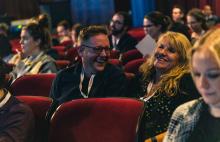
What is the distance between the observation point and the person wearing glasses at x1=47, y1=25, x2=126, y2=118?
119 inches

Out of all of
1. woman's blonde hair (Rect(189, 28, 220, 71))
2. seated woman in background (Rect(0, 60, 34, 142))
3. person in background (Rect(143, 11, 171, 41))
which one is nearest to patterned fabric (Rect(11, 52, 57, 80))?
person in background (Rect(143, 11, 171, 41))

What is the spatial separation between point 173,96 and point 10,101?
39.4 inches

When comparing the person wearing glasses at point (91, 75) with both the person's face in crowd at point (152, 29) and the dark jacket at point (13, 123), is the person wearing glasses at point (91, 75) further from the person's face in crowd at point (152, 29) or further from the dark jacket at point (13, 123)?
the person's face in crowd at point (152, 29)

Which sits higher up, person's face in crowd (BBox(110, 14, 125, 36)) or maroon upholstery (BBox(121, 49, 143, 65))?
person's face in crowd (BBox(110, 14, 125, 36))

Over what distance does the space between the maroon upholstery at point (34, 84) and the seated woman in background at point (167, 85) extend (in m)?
0.94

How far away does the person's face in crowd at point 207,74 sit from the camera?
1.59m

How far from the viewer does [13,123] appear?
90.0 inches

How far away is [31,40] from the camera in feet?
14.0

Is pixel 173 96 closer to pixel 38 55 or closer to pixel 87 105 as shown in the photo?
pixel 87 105

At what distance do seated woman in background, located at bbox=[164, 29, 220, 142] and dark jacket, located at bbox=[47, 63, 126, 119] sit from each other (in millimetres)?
1137

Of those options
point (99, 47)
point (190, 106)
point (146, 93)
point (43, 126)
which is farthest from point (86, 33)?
point (190, 106)

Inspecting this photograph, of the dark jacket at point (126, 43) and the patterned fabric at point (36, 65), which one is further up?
the patterned fabric at point (36, 65)

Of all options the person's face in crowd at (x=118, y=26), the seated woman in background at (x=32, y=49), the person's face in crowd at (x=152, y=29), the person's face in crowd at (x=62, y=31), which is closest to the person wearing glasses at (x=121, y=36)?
the person's face in crowd at (x=118, y=26)

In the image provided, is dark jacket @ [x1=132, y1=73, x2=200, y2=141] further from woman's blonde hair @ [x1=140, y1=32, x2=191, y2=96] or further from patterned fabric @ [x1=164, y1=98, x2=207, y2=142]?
patterned fabric @ [x1=164, y1=98, x2=207, y2=142]
